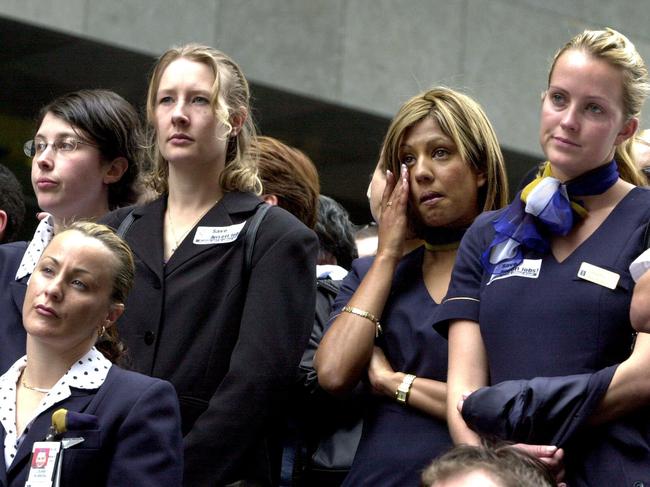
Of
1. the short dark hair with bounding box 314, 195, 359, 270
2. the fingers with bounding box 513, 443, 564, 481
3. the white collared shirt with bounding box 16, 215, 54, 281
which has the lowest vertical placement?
the short dark hair with bounding box 314, 195, 359, 270

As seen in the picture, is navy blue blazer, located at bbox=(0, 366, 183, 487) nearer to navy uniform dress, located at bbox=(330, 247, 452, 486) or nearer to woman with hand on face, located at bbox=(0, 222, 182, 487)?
woman with hand on face, located at bbox=(0, 222, 182, 487)

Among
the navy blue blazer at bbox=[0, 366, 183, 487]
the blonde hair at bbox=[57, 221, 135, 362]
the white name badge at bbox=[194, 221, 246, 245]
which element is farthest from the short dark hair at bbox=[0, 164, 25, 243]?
the navy blue blazer at bbox=[0, 366, 183, 487]

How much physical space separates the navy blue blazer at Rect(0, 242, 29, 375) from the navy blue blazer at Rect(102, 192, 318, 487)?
1.16ft

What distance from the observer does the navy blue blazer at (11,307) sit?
175 inches

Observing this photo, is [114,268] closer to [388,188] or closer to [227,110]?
[227,110]

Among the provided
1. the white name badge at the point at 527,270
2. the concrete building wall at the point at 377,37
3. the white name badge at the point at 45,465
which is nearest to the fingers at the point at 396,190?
the white name badge at the point at 527,270

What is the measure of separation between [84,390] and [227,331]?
0.61 meters

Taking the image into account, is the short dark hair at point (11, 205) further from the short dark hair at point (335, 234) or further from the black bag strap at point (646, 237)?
Result: the black bag strap at point (646, 237)

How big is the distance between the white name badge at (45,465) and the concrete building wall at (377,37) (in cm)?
626

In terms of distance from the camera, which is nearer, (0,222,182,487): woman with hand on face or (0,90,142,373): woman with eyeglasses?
(0,222,182,487): woman with hand on face

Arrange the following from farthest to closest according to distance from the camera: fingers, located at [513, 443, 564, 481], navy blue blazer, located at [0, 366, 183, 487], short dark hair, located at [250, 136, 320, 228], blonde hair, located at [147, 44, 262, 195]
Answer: short dark hair, located at [250, 136, 320, 228], blonde hair, located at [147, 44, 262, 195], navy blue blazer, located at [0, 366, 183, 487], fingers, located at [513, 443, 564, 481]

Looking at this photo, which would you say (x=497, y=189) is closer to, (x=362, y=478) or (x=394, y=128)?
(x=394, y=128)

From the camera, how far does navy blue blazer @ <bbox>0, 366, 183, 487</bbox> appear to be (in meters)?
3.79

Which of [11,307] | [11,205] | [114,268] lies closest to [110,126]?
[11,205]
